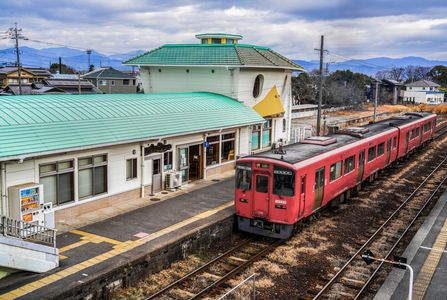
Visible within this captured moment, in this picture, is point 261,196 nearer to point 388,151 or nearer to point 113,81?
point 388,151

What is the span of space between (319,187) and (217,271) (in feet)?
15.1

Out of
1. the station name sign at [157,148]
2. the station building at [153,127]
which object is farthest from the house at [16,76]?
the station name sign at [157,148]

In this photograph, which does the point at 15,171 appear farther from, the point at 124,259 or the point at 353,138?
the point at 353,138

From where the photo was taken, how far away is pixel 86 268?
9781 millimetres

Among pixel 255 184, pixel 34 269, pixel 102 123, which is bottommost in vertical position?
pixel 34 269

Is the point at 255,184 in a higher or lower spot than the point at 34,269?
higher

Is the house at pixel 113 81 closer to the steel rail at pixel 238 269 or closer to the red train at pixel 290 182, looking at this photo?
the red train at pixel 290 182

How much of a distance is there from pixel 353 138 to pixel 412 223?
4616 millimetres

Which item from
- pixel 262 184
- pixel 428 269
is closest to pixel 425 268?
pixel 428 269

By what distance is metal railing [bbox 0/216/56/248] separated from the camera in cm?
1011

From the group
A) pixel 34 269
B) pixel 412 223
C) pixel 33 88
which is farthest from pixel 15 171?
pixel 33 88

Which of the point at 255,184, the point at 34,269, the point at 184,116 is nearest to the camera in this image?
the point at 34,269

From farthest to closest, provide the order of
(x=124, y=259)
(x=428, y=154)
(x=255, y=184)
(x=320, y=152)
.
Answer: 1. (x=428, y=154)
2. (x=320, y=152)
3. (x=255, y=184)
4. (x=124, y=259)

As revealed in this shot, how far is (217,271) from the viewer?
1112 cm
